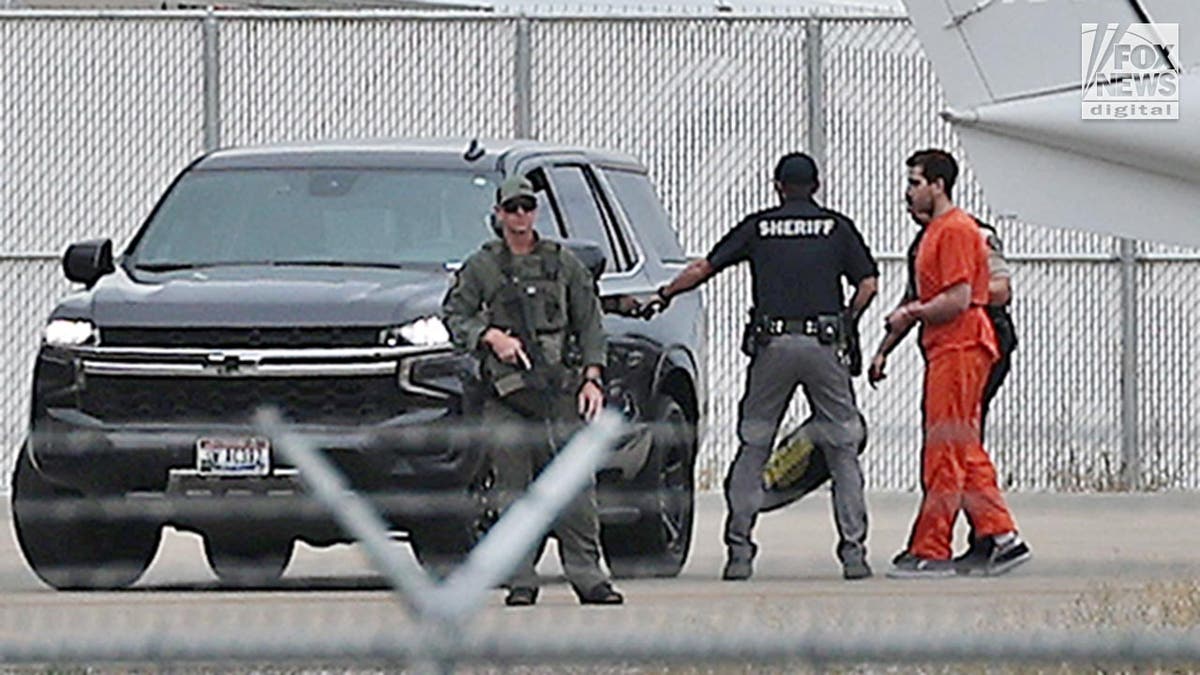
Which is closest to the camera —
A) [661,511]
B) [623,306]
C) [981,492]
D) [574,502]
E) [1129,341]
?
[574,502]

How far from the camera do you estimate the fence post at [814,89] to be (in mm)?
18312

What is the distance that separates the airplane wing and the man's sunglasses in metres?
2.67

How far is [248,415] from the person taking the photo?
37.1 ft

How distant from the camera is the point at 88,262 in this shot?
12.1 metres

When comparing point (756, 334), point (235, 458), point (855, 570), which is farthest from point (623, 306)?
point (235, 458)

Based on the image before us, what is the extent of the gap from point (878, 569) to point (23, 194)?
298 inches

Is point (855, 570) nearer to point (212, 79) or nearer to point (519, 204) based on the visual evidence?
point (519, 204)

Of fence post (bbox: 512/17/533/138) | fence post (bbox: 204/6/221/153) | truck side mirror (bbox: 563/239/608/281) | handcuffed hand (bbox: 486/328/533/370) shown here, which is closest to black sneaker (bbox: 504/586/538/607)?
handcuffed hand (bbox: 486/328/533/370)

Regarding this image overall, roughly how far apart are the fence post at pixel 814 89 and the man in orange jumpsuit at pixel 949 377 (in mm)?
5698

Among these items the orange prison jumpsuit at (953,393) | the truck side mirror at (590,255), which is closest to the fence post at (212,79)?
the orange prison jumpsuit at (953,393)

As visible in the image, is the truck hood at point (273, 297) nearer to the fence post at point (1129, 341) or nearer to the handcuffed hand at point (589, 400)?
the handcuffed hand at point (589, 400)

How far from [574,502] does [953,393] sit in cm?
243

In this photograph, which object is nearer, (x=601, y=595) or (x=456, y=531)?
(x=601, y=595)

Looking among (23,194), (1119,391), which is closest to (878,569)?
(1119,391)
